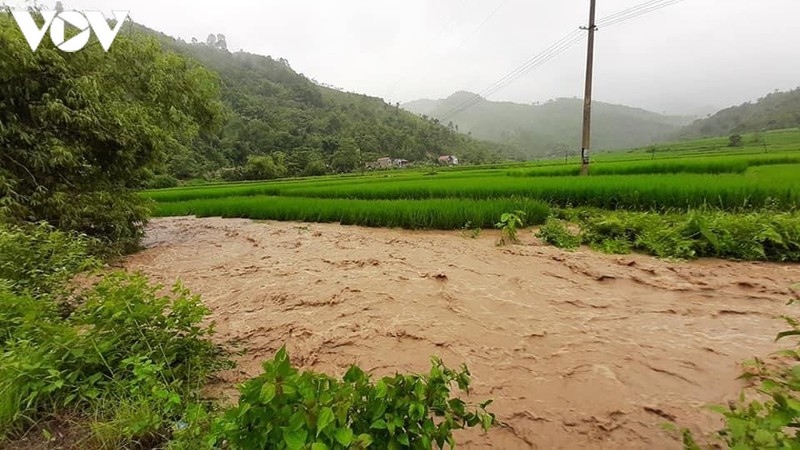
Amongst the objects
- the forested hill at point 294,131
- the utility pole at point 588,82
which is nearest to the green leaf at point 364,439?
the utility pole at point 588,82

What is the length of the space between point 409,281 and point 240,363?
6.71 ft

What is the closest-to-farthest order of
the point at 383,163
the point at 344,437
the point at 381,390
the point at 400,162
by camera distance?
1. the point at 344,437
2. the point at 381,390
3. the point at 383,163
4. the point at 400,162

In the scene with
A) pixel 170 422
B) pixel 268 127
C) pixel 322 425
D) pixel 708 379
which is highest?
pixel 268 127

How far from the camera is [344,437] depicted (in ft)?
3.36

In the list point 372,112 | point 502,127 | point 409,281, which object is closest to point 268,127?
point 372,112

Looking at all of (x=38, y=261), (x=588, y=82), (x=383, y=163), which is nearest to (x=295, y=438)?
(x=38, y=261)

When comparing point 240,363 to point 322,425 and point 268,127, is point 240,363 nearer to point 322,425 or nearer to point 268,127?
point 322,425

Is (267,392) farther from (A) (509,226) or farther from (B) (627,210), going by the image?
(B) (627,210)

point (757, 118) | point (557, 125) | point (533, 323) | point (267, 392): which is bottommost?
point (533, 323)

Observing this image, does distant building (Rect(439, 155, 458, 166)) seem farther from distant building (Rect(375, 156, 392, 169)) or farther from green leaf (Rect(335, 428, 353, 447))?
green leaf (Rect(335, 428, 353, 447))

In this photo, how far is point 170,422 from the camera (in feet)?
5.75

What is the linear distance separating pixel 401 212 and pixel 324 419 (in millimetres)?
6355

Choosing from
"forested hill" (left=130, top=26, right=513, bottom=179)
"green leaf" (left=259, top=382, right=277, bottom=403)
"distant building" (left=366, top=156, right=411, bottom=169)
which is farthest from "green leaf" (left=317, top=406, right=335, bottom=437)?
"distant building" (left=366, top=156, right=411, bottom=169)

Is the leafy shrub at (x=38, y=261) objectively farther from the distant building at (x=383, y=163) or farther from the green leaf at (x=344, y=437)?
the distant building at (x=383, y=163)
